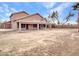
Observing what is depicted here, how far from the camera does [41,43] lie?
2.77 m

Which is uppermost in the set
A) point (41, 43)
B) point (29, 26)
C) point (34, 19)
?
point (34, 19)

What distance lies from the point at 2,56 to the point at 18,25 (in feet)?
1.87

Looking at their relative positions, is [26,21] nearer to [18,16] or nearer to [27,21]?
[27,21]

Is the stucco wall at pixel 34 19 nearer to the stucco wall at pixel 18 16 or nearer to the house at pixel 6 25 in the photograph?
the stucco wall at pixel 18 16

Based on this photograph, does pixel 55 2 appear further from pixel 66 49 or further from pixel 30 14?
pixel 66 49

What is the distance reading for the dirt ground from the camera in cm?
271

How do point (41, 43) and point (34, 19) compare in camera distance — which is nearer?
point (41, 43)

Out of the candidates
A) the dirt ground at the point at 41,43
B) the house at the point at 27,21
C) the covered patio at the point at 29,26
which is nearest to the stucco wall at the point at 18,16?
the house at the point at 27,21

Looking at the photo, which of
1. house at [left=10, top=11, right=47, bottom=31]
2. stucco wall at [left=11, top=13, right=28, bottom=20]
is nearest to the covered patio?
house at [left=10, top=11, right=47, bottom=31]

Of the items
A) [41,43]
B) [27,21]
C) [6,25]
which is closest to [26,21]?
[27,21]

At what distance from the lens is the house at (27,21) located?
110 inches

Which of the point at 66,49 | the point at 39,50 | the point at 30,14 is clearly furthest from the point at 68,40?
the point at 30,14

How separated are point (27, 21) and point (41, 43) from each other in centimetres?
44

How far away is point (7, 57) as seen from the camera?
2.73 metres
